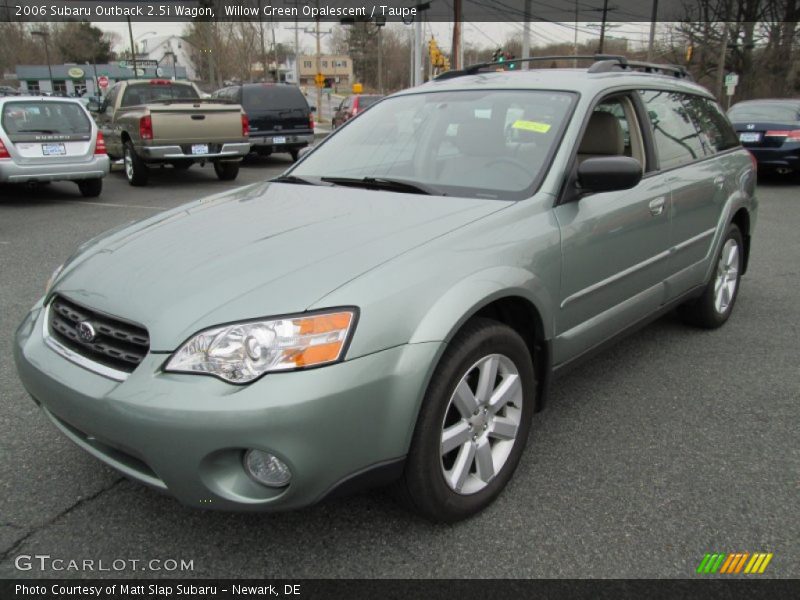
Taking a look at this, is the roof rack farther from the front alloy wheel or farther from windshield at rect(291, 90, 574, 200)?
the front alloy wheel

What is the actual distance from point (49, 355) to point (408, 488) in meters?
Answer: 1.34

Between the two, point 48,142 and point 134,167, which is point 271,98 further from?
point 48,142

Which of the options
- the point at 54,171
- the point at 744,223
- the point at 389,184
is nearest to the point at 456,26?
the point at 54,171

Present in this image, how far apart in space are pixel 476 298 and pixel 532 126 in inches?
47.3

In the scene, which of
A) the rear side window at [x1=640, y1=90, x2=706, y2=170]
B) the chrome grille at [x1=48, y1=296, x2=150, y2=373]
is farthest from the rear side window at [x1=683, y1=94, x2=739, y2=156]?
the chrome grille at [x1=48, y1=296, x2=150, y2=373]

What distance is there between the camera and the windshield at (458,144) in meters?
2.95

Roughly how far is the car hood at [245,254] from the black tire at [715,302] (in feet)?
7.60

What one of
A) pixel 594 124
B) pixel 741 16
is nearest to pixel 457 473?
pixel 594 124

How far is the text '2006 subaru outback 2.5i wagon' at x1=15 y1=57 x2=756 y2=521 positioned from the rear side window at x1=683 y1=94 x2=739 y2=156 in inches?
24.0

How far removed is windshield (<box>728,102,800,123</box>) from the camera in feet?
39.7
